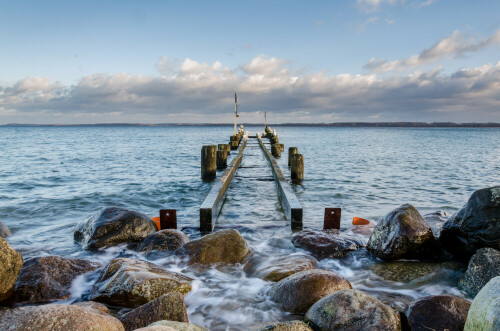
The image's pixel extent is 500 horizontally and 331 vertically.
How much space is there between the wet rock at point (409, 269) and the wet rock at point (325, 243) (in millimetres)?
671

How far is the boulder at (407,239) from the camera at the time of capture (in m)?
5.50

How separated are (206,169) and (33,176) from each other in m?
9.73

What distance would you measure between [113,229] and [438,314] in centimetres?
550

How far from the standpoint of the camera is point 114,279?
420 cm

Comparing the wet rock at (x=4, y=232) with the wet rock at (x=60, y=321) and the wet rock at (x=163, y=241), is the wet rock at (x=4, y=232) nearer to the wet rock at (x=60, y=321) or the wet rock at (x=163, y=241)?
the wet rock at (x=163, y=241)

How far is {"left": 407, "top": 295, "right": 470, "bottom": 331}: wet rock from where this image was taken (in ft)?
10.3

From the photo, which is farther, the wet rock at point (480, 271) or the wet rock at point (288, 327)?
the wet rock at point (480, 271)

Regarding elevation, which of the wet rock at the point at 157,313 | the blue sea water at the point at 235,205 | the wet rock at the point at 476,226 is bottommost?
the blue sea water at the point at 235,205

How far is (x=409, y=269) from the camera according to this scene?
17.2ft

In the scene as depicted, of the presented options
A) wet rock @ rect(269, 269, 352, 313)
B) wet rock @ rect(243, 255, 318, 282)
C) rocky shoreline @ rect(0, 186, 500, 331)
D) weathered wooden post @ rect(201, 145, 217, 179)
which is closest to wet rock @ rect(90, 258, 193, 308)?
rocky shoreline @ rect(0, 186, 500, 331)

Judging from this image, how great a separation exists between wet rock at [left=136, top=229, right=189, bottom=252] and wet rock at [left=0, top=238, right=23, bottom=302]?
6.96 ft

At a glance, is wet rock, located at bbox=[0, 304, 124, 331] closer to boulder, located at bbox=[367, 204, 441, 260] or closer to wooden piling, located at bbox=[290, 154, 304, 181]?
boulder, located at bbox=[367, 204, 441, 260]

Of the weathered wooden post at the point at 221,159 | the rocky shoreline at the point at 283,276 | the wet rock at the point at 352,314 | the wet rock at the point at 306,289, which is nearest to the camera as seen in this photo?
the rocky shoreline at the point at 283,276

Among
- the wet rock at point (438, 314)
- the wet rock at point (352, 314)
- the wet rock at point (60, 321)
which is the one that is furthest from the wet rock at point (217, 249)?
the wet rock at point (438, 314)
